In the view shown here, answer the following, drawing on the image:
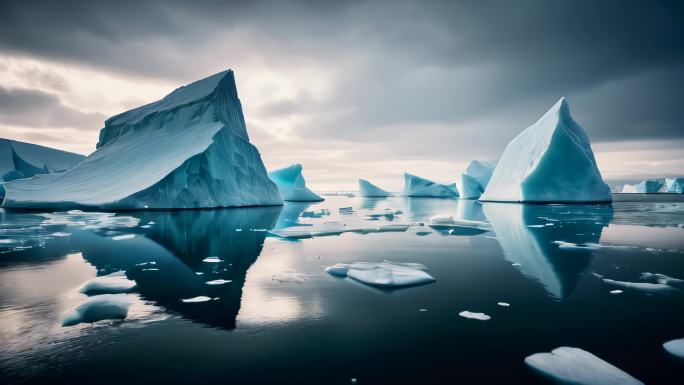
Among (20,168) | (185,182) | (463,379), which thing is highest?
(20,168)

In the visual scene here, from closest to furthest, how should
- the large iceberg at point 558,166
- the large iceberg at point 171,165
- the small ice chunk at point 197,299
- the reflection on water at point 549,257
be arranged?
the small ice chunk at point 197,299 → the reflection on water at point 549,257 → the large iceberg at point 171,165 → the large iceberg at point 558,166

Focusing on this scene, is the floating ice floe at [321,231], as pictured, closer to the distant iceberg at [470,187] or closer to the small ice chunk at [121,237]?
the small ice chunk at [121,237]

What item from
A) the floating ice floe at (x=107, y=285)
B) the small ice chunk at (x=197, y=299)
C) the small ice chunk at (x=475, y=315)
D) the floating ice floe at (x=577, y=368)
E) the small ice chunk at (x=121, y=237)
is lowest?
the floating ice floe at (x=577, y=368)

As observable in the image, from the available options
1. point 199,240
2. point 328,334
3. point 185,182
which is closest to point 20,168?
point 185,182

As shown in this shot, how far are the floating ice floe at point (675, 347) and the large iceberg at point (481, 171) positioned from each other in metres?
46.1

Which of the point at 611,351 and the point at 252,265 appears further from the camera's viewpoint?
the point at 252,265

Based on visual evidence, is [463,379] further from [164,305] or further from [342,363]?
[164,305]

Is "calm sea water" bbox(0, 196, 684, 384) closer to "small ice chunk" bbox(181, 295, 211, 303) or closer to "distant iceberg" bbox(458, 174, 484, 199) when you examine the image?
"small ice chunk" bbox(181, 295, 211, 303)

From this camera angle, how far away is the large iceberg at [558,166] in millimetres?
24828

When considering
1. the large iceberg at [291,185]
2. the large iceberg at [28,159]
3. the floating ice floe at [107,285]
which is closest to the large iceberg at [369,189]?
the large iceberg at [291,185]

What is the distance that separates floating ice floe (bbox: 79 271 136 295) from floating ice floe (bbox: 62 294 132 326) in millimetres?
423

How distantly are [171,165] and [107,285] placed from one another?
51.2 ft

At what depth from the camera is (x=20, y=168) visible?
3812cm

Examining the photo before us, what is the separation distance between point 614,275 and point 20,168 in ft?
172
